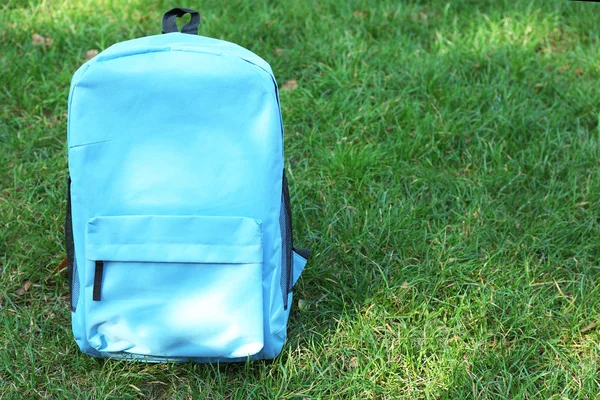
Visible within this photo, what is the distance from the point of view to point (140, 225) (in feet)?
6.96

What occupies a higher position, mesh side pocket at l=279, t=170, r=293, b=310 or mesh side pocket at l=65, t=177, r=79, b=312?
mesh side pocket at l=279, t=170, r=293, b=310

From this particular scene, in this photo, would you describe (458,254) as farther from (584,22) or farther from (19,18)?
(19,18)

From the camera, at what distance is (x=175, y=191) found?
2.14 m

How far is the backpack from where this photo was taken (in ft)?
6.98

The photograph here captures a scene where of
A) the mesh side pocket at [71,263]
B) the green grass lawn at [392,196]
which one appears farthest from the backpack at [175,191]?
the green grass lawn at [392,196]

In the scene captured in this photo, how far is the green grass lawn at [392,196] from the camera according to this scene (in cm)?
231

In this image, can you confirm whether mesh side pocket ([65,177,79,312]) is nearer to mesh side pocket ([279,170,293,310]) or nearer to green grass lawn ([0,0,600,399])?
green grass lawn ([0,0,600,399])

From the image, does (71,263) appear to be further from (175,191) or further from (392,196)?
(392,196)

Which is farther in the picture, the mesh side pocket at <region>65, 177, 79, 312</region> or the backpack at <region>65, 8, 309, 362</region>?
the mesh side pocket at <region>65, 177, 79, 312</region>

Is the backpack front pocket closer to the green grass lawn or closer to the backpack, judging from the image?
the backpack

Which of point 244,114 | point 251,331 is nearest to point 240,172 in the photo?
point 244,114

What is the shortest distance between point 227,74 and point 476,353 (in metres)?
1.18

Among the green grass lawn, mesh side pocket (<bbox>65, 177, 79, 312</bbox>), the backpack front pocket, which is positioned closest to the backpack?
the backpack front pocket

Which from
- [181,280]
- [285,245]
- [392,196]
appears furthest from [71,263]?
[392,196]
